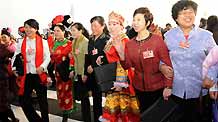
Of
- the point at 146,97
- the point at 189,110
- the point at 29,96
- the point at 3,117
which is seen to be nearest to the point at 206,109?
the point at 189,110

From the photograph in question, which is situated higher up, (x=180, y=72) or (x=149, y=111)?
(x=180, y=72)

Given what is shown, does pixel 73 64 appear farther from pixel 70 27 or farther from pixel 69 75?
pixel 70 27

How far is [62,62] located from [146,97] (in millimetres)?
1623

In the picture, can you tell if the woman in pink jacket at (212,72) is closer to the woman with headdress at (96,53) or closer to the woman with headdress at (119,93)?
the woman with headdress at (119,93)

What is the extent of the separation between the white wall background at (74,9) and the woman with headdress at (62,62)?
4.05 metres

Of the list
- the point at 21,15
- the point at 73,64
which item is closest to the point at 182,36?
the point at 73,64

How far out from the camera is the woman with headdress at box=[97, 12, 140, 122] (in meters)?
2.96

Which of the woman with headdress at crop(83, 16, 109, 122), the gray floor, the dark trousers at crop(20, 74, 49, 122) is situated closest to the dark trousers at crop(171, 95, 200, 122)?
the woman with headdress at crop(83, 16, 109, 122)

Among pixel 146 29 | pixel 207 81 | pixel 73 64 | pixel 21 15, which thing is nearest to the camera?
pixel 207 81

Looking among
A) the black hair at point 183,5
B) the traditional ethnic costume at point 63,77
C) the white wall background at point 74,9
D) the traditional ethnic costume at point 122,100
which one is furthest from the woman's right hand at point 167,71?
the white wall background at point 74,9

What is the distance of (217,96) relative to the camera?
2340 millimetres

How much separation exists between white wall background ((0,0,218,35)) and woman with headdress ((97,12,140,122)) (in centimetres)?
501

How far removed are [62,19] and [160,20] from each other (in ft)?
18.7

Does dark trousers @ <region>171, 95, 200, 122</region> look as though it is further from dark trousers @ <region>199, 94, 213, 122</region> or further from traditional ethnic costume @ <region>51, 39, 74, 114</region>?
traditional ethnic costume @ <region>51, 39, 74, 114</region>
